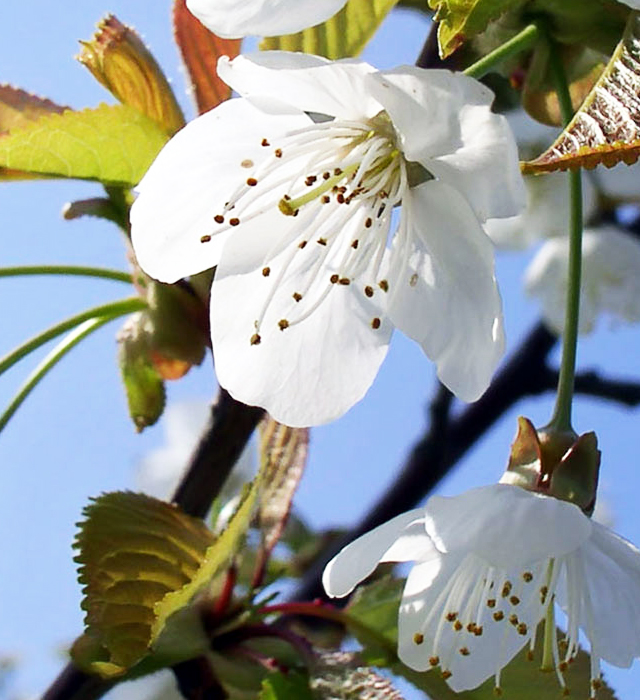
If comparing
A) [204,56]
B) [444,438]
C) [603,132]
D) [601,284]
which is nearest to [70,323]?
[204,56]

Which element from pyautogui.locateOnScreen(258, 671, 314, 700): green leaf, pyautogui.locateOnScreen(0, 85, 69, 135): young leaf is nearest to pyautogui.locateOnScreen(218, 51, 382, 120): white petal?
pyautogui.locateOnScreen(0, 85, 69, 135): young leaf

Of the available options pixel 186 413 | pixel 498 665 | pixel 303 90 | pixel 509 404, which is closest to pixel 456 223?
pixel 303 90

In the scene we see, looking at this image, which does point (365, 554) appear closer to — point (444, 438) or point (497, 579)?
point (497, 579)

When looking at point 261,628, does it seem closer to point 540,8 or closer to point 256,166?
point 256,166

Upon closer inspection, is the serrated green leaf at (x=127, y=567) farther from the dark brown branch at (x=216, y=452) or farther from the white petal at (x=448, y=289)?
the white petal at (x=448, y=289)

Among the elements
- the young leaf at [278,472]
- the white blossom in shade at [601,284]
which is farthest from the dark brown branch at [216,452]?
the white blossom in shade at [601,284]

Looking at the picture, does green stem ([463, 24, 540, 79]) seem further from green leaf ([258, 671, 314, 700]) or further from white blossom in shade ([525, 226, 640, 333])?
white blossom in shade ([525, 226, 640, 333])
